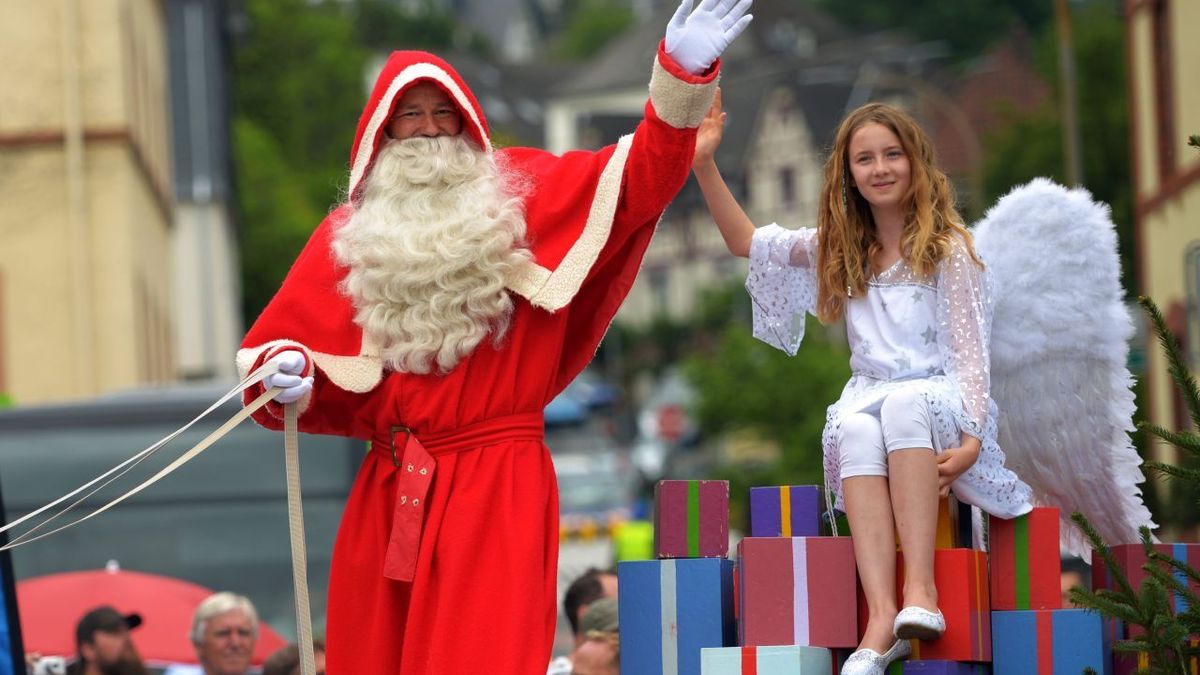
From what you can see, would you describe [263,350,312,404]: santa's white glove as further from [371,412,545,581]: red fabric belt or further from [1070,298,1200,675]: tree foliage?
[1070,298,1200,675]: tree foliage

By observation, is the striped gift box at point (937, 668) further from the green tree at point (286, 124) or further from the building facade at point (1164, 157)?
the green tree at point (286, 124)

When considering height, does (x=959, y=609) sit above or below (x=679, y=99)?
below

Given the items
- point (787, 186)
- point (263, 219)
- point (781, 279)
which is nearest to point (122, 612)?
point (781, 279)

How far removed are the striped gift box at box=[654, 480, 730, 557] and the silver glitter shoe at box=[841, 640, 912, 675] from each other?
54 centimetres

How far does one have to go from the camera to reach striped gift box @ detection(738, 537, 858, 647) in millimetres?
5004

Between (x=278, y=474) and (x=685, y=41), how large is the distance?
7.85 m

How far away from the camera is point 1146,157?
21.6 meters

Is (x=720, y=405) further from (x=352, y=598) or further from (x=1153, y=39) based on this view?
(x=352, y=598)

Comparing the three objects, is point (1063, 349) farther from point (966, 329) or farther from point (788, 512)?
point (788, 512)

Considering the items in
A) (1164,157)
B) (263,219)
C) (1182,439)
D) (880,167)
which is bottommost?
(1182,439)

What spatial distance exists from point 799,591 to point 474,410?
0.97 meters

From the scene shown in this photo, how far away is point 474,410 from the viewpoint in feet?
17.4

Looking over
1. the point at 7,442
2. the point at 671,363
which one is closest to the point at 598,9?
the point at 671,363

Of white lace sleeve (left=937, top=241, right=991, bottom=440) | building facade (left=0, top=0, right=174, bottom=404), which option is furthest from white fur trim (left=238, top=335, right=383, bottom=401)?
building facade (left=0, top=0, right=174, bottom=404)
